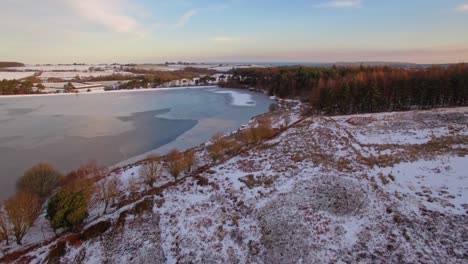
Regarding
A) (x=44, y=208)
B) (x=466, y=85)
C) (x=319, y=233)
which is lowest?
(x=44, y=208)

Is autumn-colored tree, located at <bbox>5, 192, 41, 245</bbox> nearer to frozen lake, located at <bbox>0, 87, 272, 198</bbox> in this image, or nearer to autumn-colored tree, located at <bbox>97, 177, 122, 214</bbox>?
autumn-colored tree, located at <bbox>97, 177, 122, 214</bbox>

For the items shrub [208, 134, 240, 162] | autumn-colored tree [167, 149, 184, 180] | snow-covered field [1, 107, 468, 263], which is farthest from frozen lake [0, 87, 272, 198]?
snow-covered field [1, 107, 468, 263]

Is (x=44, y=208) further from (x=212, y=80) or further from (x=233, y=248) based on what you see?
(x=212, y=80)

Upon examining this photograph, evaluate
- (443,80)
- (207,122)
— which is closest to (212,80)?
(207,122)

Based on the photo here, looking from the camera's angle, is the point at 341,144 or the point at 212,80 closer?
the point at 341,144

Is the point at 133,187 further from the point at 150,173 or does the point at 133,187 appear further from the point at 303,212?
the point at 303,212

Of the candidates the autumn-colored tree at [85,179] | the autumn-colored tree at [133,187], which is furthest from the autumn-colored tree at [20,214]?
the autumn-colored tree at [133,187]

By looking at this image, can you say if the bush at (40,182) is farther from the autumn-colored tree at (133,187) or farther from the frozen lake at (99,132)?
the autumn-colored tree at (133,187)
